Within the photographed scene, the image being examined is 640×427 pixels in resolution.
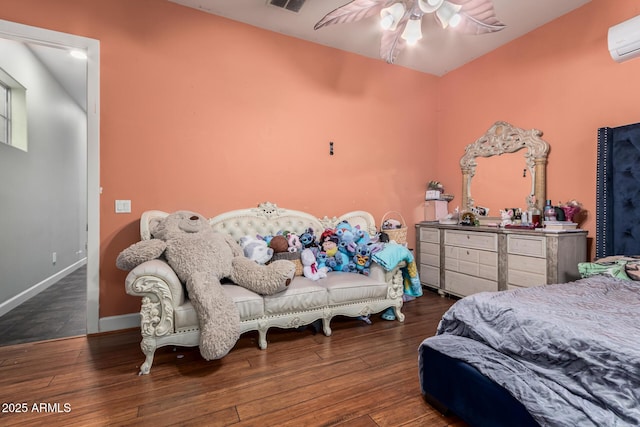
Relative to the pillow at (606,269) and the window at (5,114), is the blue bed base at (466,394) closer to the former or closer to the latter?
the pillow at (606,269)

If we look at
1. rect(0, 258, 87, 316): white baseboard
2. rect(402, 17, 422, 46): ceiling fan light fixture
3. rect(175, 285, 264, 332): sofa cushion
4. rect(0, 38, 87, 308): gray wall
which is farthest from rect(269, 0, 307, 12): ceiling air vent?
rect(0, 258, 87, 316): white baseboard

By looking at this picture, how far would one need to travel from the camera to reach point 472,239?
3293 mm

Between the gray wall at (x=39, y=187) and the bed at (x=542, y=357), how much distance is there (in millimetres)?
4100

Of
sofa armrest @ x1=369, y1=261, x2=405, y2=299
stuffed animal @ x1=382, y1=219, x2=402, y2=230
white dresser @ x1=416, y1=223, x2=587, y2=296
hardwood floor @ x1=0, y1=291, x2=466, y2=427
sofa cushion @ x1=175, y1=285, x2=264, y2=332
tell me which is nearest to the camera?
hardwood floor @ x1=0, y1=291, x2=466, y2=427

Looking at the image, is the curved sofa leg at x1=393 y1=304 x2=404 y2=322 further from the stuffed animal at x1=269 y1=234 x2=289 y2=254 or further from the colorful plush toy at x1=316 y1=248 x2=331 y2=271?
the stuffed animal at x1=269 y1=234 x2=289 y2=254

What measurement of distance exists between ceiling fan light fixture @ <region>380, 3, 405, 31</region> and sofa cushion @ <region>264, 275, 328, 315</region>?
210cm

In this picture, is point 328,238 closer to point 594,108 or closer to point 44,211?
point 594,108

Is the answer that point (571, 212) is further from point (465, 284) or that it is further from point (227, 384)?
point (227, 384)

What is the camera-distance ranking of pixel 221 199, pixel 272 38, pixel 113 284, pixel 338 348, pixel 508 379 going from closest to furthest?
pixel 508 379 → pixel 338 348 → pixel 113 284 → pixel 221 199 → pixel 272 38

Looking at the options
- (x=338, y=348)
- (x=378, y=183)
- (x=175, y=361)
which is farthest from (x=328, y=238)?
(x=175, y=361)

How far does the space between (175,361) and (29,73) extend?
402 cm

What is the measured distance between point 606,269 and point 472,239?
121cm

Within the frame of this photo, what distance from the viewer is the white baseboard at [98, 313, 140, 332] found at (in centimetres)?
262

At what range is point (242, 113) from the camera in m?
3.14
